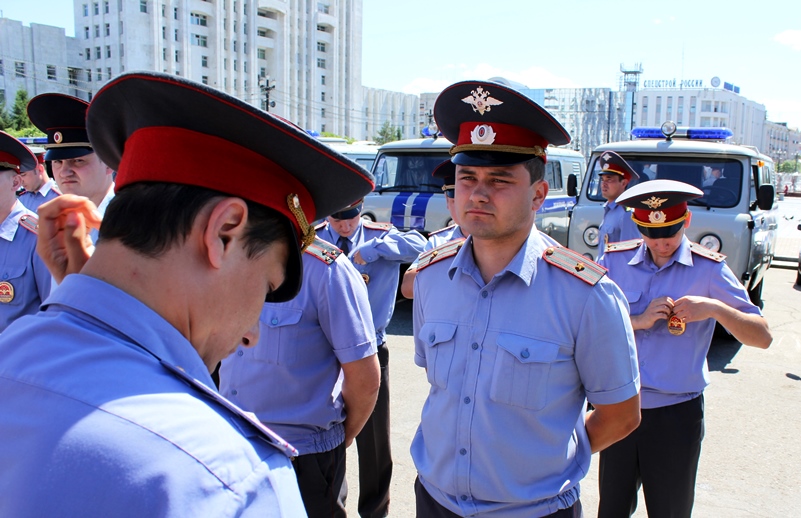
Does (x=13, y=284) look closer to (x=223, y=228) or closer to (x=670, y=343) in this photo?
(x=223, y=228)

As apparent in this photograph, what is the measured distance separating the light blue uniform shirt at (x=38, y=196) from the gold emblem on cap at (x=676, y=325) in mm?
6437

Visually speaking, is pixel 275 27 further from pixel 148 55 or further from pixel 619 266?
pixel 619 266

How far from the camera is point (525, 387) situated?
1946 mm

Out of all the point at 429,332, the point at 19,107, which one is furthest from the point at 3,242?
the point at 19,107

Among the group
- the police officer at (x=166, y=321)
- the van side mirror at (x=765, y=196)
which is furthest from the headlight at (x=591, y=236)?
the police officer at (x=166, y=321)

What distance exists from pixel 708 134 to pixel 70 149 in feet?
24.2

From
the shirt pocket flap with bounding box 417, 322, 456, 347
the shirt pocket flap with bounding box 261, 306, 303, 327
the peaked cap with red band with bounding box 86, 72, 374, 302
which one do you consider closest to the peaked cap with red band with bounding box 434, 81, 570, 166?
the shirt pocket flap with bounding box 417, 322, 456, 347

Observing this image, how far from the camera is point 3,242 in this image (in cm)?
309

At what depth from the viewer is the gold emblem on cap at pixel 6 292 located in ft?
9.59

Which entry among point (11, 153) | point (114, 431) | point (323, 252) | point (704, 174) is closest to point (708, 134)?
point (704, 174)

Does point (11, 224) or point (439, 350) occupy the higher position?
point (11, 224)

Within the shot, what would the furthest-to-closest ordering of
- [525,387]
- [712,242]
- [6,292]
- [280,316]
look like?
1. [712,242]
2. [6,292]
3. [280,316]
4. [525,387]

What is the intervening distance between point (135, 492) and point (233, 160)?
0.51 meters

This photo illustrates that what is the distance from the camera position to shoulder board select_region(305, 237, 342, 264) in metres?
2.59
